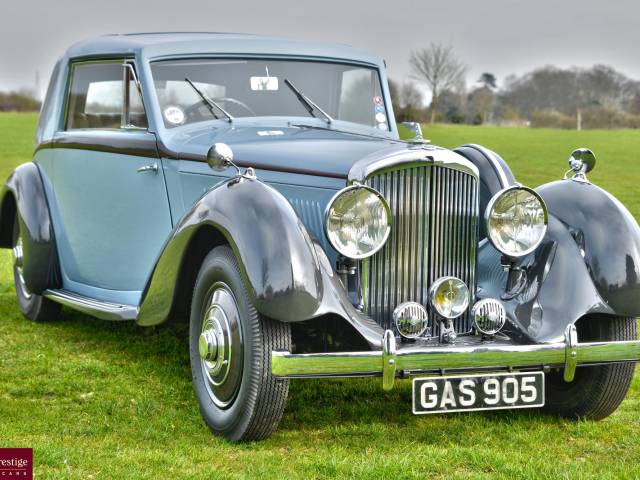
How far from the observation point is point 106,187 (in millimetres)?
5789

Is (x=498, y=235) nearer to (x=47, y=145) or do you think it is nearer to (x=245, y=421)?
(x=245, y=421)

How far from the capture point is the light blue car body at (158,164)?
4594 millimetres

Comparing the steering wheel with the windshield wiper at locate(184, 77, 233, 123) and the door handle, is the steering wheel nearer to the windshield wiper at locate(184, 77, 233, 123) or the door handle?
the windshield wiper at locate(184, 77, 233, 123)

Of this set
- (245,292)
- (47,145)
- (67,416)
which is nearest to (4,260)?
(47,145)

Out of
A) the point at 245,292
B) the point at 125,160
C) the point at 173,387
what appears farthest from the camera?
the point at 125,160

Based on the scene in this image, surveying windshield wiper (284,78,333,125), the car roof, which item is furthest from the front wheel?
the car roof

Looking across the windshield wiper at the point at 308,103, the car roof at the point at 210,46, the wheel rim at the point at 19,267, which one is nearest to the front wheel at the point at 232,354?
the windshield wiper at the point at 308,103

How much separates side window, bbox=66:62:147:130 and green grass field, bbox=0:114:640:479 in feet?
4.87

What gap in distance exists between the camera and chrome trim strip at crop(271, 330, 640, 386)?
3777 mm

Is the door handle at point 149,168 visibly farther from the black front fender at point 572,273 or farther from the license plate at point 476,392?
the license plate at point 476,392

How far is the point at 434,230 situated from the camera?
4348 millimetres

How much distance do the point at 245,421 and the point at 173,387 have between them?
122 centimetres

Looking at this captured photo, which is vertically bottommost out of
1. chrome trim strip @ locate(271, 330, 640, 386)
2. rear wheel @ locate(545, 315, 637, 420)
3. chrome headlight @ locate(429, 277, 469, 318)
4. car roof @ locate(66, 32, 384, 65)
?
rear wheel @ locate(545, 315, 637, 420)

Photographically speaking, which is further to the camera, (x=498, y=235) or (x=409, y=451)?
(x=498, y=235)
